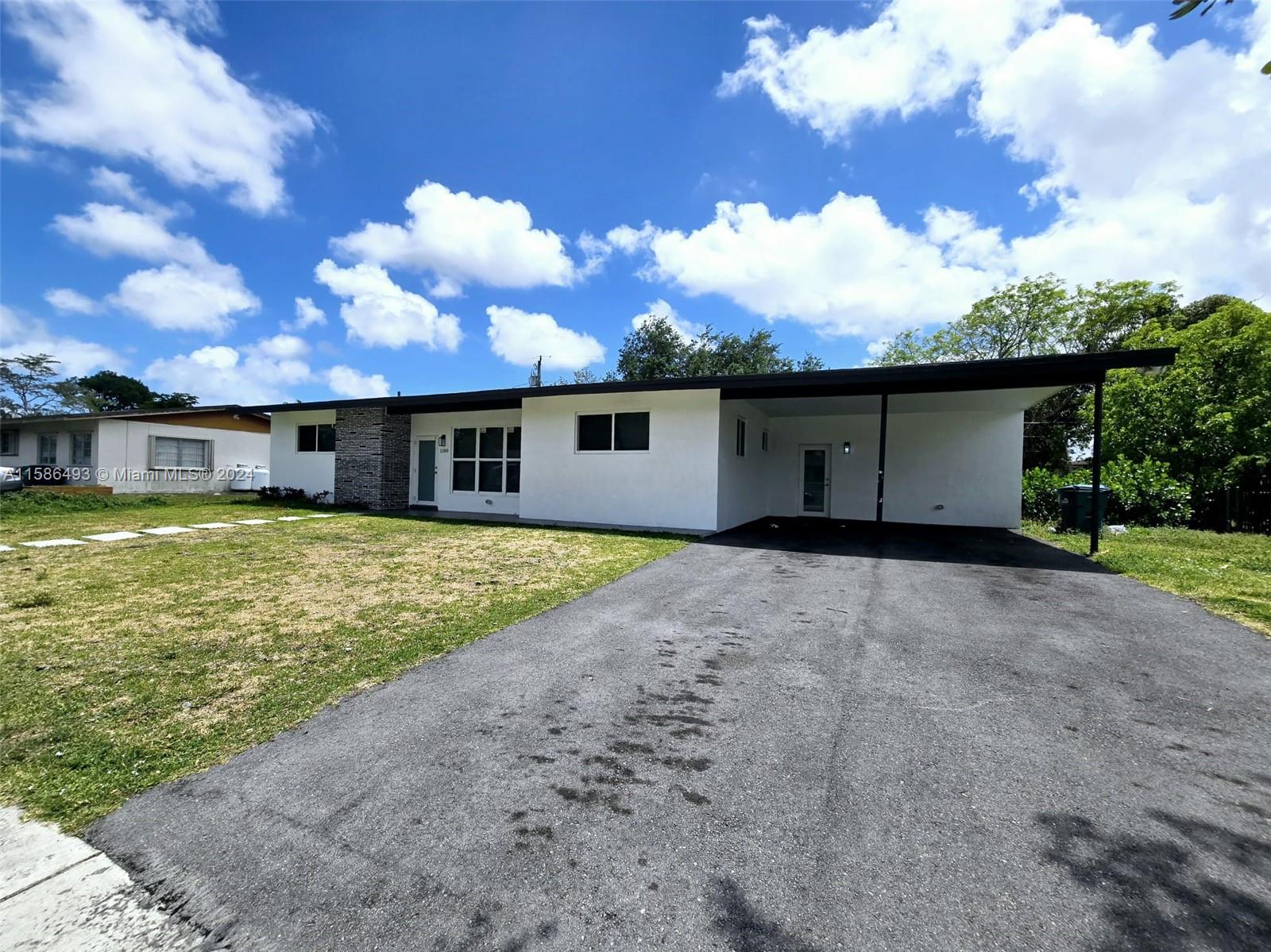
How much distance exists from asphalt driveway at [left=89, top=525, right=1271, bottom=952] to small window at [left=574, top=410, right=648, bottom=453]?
7.32 meters

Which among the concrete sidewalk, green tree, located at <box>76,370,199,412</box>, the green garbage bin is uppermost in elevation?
green tree, located at <box>76,370,199,412</box>

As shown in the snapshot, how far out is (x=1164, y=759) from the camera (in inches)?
102

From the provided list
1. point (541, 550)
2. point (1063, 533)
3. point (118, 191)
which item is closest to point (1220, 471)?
point (1063, 533)

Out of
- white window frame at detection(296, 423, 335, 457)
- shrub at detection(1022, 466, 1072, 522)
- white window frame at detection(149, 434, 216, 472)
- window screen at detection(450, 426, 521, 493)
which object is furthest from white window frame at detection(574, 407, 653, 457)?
white window frame at detection(149, 434, 216, 472)

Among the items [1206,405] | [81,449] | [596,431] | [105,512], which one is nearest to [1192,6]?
[596,431]

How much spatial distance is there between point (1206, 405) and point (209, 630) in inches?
863

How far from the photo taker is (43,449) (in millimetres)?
20141

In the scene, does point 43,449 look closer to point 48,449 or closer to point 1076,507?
point 48,449

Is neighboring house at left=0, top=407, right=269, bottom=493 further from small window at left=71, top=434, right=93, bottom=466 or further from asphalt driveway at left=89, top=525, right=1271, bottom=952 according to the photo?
asphalt driveway at left=89, top=525, right=1271, bottom=952

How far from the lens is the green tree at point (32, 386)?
3356 cm

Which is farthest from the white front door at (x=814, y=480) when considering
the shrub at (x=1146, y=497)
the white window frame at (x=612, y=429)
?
the shrub at (x=1146, y=497)

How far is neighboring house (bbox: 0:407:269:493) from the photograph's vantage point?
17422 millimetres

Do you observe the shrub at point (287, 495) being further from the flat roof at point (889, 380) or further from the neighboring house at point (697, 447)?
the flat roof at point (889, 380)

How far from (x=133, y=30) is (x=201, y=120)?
2020mm
